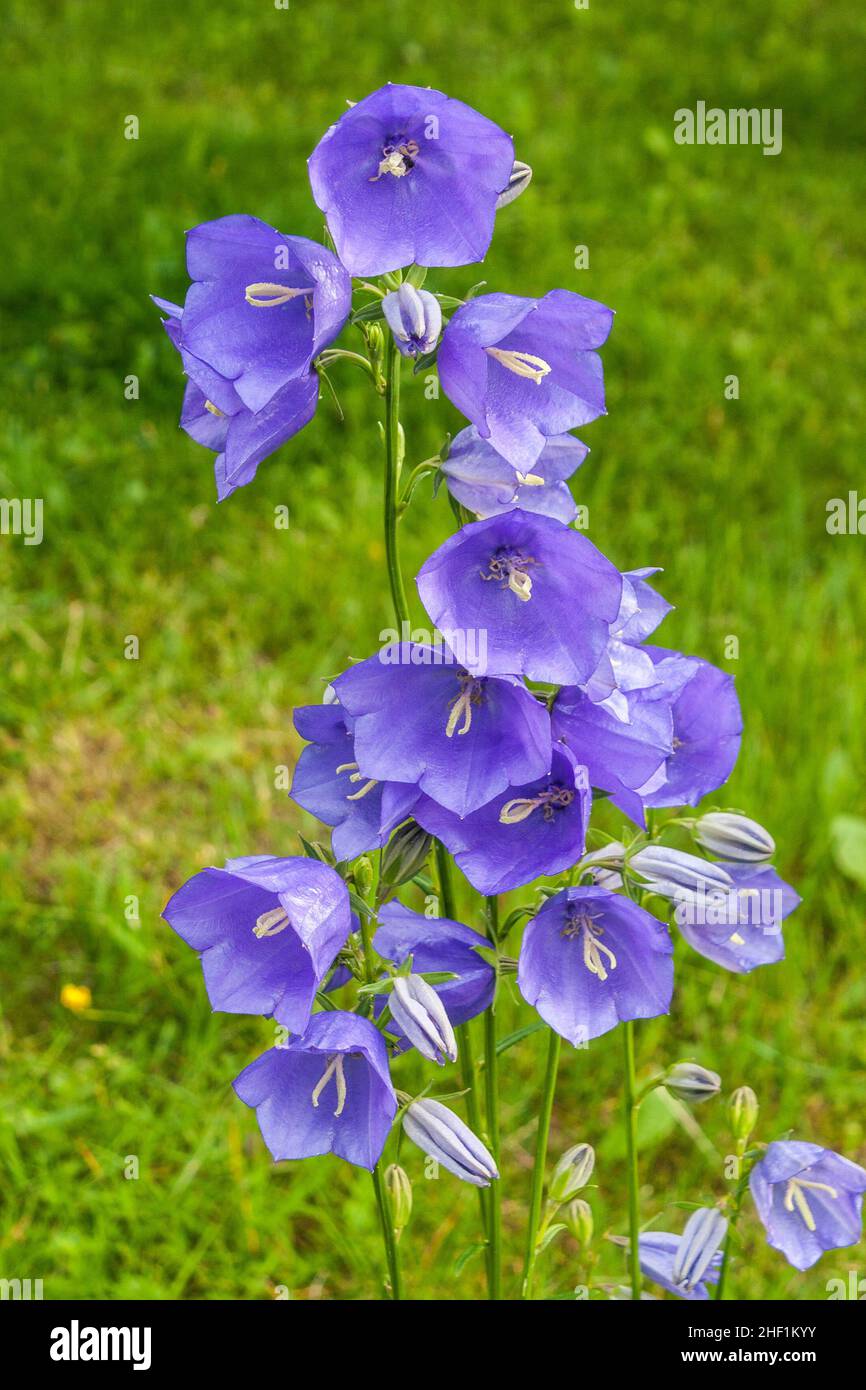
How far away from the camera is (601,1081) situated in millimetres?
2977

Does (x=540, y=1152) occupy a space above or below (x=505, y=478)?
below

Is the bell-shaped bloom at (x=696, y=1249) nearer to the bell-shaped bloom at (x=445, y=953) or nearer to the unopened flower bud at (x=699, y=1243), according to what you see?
the unopened flower bud at (x=699, y=1243)

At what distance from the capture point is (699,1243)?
1.76 metres

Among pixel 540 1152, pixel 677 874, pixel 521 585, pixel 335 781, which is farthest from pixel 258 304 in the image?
pixel 540 1152

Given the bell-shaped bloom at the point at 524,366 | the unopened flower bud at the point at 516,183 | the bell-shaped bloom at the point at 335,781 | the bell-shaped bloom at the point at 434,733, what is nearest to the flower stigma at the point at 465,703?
the bell-shaped bloom at the point at 434,733

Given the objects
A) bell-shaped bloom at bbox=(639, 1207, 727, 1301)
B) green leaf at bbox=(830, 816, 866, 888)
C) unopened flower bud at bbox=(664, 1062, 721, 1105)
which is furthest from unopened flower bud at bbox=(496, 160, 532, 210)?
green leaf at bbox=(830, 816, 866, 888)

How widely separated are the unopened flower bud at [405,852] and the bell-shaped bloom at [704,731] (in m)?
0.34

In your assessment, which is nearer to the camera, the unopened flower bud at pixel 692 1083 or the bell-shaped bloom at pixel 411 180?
the bell-shaped bloom at pixel 411 180

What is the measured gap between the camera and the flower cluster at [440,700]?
1.41 m

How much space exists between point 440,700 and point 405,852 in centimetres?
16

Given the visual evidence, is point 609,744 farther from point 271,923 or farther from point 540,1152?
point 540,1152

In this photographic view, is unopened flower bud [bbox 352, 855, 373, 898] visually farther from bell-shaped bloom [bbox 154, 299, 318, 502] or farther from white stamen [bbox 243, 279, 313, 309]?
white stamen [bbox 243, 279, 313, 309]

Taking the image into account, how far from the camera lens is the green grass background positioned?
2779mm

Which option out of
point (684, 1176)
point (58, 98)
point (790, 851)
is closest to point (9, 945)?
point (684, 1176)
